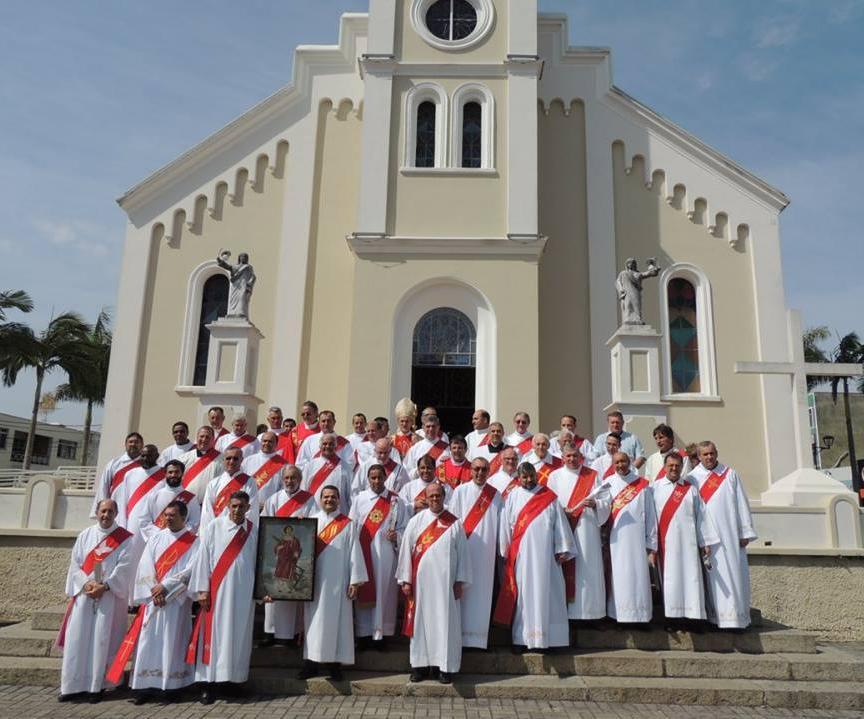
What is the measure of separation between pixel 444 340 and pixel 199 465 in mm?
6816

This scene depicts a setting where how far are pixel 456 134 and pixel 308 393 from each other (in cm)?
608

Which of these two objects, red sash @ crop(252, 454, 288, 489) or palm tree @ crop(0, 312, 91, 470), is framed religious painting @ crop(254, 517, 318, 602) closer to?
red sash @ crop(252, 454, 288, 489)

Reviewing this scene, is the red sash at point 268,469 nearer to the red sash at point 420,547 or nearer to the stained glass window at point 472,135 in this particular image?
the red sash at point 420,547

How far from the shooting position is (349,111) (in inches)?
648

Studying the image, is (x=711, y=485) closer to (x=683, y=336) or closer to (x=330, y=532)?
(x=330, y=532)

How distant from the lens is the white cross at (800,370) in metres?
10.8

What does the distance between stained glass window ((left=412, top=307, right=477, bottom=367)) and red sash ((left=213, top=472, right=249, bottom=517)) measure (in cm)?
708

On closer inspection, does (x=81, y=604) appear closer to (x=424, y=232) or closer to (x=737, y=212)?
(x=424, y=232)

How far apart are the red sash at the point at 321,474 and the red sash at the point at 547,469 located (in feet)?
7.45

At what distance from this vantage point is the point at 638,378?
12289 millimetres

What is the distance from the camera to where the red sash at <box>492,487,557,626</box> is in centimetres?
720

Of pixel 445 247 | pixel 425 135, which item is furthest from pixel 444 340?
pixel 425 135

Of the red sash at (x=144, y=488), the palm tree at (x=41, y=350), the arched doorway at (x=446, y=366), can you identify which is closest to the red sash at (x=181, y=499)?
the red sash at (x=144, y=488)

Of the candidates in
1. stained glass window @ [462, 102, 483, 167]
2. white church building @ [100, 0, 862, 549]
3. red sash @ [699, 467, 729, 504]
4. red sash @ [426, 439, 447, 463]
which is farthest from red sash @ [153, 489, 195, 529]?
stained glass window @ [462, 102, 483, 167]
